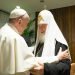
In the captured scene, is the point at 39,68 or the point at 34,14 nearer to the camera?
the point at 39,68

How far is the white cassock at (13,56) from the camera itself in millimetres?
1900

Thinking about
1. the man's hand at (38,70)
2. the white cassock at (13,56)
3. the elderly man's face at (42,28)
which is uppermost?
the elderly man's face at (42,28)

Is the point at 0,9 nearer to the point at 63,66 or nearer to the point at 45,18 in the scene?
the point at 45,18

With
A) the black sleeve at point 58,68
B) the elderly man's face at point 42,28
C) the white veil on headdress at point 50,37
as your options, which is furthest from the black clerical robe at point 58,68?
the elderly man's face at point 42,28

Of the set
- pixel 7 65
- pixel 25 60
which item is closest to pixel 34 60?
pixel 25 60

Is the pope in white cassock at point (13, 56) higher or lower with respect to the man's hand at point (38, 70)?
higher

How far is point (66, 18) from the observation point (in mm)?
6504

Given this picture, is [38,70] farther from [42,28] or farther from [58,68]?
[42,28]

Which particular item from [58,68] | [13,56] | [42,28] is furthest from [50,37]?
[13,56]

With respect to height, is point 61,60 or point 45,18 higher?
point 45,18

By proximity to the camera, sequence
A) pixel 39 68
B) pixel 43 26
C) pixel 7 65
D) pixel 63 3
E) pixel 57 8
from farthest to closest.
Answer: pixel 57 8 < pixel 63 3 < pixel 43 26 < pixel 39 68 < pixel 7 65

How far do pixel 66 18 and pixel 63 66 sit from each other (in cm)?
445

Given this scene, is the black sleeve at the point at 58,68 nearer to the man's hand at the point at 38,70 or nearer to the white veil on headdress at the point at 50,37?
the man's hand at the point at 38,70

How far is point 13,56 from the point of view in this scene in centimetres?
192
